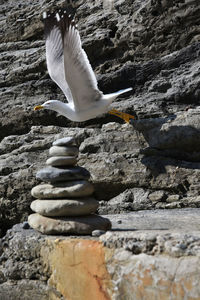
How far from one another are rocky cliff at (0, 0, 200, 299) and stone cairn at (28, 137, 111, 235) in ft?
1.21

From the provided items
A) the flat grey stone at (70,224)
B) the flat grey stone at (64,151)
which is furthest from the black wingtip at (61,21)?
the flat grey stone at (70,224)

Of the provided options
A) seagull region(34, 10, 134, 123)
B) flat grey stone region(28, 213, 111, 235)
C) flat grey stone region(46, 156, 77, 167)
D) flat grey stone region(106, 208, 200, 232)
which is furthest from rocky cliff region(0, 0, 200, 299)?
flat grey stone region(46, 156, 77, 167)

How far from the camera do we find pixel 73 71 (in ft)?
12.4

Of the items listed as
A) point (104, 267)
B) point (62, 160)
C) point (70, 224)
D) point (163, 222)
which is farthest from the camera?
point (163, 222)

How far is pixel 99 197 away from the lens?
4.33 m

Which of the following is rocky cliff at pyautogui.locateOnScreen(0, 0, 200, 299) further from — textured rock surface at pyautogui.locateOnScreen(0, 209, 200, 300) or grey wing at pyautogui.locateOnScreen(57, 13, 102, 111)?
grey wing at pyautogui.locateOnScreen(57, 13, 102, 111)

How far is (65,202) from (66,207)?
0.03 m

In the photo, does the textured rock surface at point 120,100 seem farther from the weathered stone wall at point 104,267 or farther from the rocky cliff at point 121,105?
the weathered stone wall at point 104,267

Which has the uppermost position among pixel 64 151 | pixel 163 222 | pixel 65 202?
pixel 64 151

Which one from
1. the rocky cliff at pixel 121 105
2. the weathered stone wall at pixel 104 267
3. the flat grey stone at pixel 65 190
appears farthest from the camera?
the rocky cliff at pixel 121 105

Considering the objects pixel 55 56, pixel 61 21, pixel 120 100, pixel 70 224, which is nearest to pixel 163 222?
pixel 70 224

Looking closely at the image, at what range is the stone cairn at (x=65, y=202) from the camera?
2.21 m

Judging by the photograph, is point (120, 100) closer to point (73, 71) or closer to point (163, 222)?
point (73, 71)

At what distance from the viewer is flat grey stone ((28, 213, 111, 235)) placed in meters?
2.18
